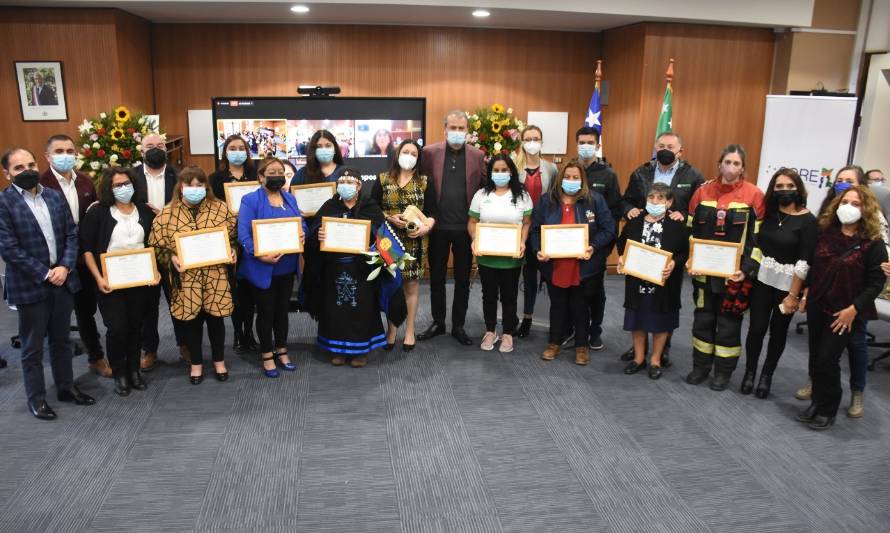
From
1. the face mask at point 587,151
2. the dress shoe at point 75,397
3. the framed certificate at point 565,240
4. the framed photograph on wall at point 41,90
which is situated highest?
the framed photograph on wall at point 41,90

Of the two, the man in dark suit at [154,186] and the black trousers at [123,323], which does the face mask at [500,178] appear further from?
the black trousers at [123,323]

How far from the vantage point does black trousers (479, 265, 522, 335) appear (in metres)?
4.91

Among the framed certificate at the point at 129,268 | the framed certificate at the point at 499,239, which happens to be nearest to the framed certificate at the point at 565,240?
the framed certificate at the point at 499,239

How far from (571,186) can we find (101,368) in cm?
350

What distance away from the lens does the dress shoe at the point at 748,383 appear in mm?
4363

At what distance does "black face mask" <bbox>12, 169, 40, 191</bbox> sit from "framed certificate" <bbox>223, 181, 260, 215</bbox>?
1233 millimetres

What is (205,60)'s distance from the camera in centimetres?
763

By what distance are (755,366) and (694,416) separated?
0.67m

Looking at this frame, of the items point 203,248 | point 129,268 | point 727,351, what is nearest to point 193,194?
point 203,248

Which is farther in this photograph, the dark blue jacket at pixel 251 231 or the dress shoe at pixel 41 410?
the dark blue jacket at pixel 251 231

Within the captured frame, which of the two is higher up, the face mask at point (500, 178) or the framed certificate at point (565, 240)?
the face mask at point (500, 178)

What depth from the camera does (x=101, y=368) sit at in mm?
4562

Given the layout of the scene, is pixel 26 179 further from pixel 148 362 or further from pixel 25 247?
pixel 148 362

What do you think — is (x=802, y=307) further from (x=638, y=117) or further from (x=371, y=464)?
(x=638, y=117)
